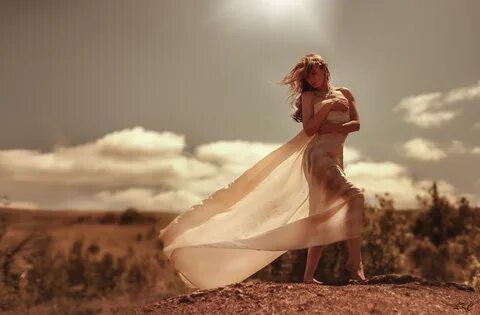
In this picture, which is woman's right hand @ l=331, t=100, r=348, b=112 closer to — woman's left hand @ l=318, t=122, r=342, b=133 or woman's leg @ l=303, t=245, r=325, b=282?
woman's left hand @ l=318, t=122, r=342, b=133

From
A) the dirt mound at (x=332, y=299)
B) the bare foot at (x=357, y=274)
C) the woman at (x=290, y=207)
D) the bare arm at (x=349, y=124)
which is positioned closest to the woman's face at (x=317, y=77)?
the woman at (x=290, y=207)

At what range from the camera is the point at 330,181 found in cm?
809

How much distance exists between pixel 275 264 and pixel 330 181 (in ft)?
26.4

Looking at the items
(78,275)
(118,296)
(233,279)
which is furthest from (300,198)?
(78,275)

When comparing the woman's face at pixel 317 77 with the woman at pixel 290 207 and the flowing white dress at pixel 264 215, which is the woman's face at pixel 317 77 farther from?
the flowing white dress at pixel 264 215

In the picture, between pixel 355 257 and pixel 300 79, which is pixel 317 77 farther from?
pixel 355 257

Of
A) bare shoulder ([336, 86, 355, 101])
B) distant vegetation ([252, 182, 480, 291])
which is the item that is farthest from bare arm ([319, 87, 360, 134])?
distant vegetation ([252, 182, 480, 291])

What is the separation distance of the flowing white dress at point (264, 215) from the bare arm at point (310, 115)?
0.08m

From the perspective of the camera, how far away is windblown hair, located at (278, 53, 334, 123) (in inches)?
331

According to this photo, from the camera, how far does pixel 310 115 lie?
830 centimetres

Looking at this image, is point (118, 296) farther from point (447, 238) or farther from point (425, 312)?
point (447, 238)

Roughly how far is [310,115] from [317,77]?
50 centimetres

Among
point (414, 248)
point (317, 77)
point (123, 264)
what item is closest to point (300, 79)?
point (317, 77)

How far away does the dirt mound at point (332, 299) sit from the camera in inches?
263
